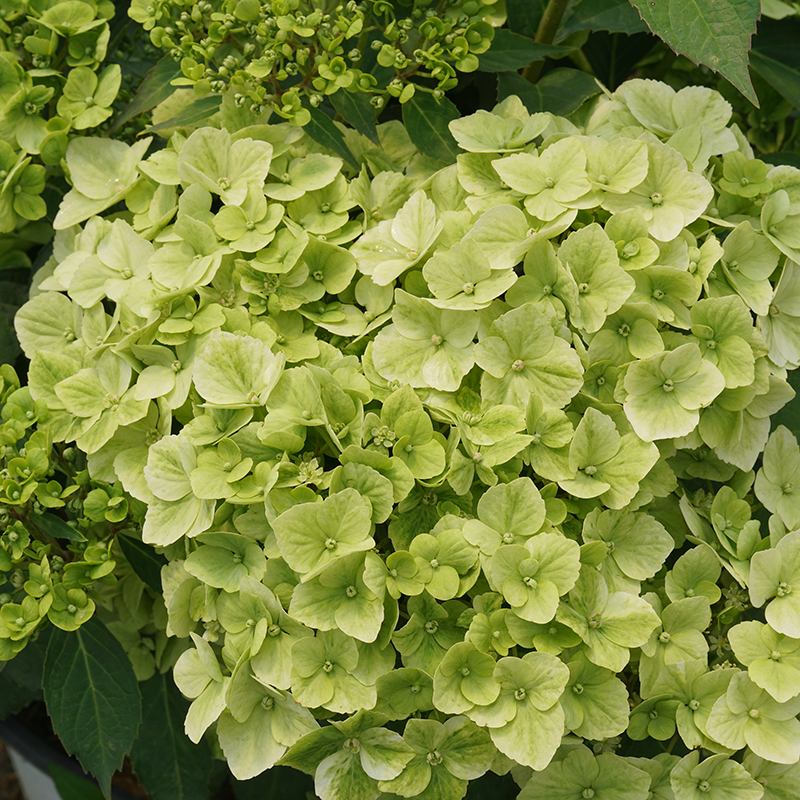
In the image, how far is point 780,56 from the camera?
106 centimetres

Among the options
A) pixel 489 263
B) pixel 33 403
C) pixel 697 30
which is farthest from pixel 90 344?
pixel 697 30

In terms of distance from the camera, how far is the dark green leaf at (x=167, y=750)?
1.02 metres

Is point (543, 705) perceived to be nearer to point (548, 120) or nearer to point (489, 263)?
point (489, 263)

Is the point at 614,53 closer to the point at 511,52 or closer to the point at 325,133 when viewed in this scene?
the point at 511,52

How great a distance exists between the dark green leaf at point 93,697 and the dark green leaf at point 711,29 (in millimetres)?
851

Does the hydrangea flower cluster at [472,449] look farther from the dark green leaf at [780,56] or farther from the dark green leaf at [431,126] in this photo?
the dark green leaf at [780,56]

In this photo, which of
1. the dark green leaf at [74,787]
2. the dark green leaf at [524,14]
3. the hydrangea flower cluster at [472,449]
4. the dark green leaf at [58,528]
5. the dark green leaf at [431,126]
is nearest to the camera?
the hydrangea flower cluster at [472,449]

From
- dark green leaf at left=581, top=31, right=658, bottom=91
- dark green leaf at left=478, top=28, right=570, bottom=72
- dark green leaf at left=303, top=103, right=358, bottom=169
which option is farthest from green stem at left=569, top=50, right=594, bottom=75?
dark green leaf at left=303, top=103, right=358, bottom=169

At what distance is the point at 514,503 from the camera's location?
0.64m

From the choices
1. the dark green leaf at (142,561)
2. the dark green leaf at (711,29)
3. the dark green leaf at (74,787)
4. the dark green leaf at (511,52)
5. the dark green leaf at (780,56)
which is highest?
the dark green leaf at (711,29)

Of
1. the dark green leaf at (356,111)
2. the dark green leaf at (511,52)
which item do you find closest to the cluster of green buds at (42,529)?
the dark green leaf at (356,111)

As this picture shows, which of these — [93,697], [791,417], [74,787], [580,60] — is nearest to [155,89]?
[580,60]

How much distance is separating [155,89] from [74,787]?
0.89 meters

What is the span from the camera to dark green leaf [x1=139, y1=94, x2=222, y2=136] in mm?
837
